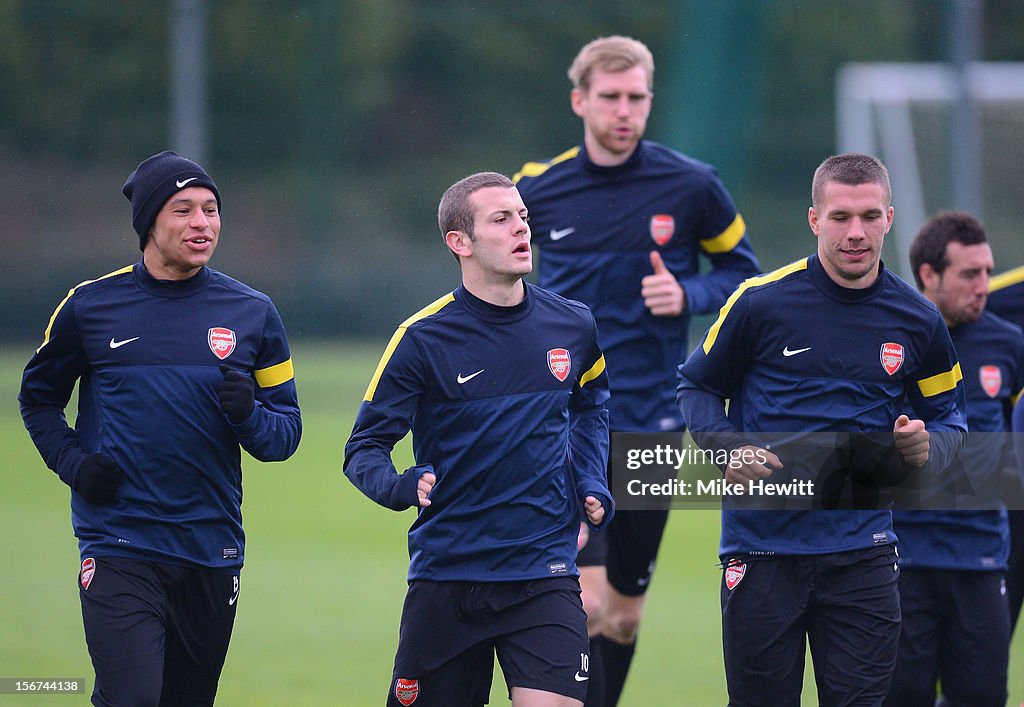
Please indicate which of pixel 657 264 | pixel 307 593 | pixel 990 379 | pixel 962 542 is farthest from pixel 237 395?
pixel 307 593

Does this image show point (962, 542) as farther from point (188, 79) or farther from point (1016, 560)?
point (188, 79)

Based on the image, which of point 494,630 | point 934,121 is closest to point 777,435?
point 494,630

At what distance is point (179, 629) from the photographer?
4.78 m

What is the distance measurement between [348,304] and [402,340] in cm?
1259

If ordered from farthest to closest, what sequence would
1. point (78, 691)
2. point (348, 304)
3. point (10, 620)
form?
point (348, 304)
point (10, 620)
point (78, 691)

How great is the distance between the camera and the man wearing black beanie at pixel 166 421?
469 cm

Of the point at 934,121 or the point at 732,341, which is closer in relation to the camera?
the point at 732,341

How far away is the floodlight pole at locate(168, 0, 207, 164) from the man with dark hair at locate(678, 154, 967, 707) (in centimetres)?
1255

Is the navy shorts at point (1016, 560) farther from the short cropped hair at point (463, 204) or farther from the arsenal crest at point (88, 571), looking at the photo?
the arsenal crest at point (88, 571)

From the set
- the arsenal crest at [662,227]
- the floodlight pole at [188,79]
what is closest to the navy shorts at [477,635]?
the arsenal crest at [662,227]

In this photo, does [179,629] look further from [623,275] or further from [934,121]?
[934,121]

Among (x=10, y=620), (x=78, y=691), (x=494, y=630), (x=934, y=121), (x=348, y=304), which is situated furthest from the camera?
(x=348, y=304)

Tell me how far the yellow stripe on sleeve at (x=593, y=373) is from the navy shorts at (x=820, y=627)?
0.80 meters

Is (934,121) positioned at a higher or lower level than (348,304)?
higher
